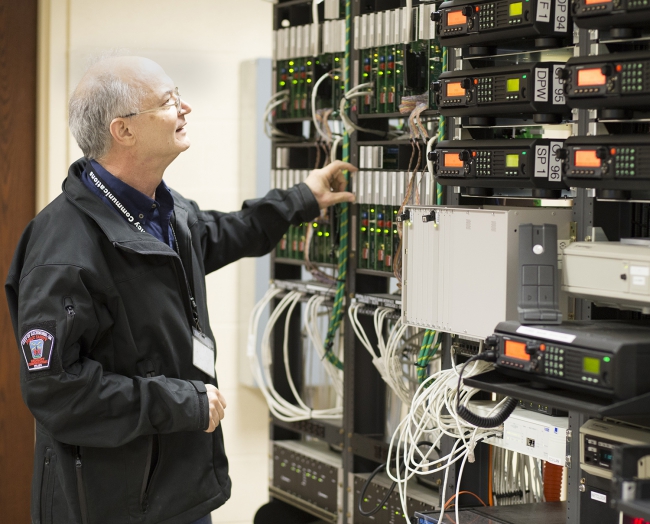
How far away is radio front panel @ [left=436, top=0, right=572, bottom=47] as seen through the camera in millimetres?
2281

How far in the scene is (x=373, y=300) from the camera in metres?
3.23

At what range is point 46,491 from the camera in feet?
8.21

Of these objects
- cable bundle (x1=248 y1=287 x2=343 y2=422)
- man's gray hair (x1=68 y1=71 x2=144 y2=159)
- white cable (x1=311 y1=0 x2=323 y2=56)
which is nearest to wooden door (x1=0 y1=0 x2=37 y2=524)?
cable bundle (x1=248 y1=287 x2=343 y2=422)

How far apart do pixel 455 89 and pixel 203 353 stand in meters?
1.01

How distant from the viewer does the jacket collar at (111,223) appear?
2.46 meters

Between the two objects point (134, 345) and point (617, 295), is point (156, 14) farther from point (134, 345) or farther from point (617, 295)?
point (617, 295)

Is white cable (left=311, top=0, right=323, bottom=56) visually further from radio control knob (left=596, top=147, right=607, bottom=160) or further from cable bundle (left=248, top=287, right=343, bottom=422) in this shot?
radio control knob (left=596, top=147, right=607, bottom=160)

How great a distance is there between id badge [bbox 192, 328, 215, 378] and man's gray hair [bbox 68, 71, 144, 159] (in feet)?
1.90

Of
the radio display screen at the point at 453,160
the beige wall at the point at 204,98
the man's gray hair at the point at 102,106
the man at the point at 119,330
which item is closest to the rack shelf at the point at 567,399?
the radio display screen at the point at 453,160

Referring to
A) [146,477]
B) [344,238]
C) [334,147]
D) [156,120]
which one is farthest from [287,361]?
[156,120]

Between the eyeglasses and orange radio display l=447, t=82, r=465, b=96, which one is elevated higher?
orange radio display l=447, t=82, r=465, b=96

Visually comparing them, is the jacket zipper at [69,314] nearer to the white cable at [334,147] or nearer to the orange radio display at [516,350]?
the orange radio display at [516,350]

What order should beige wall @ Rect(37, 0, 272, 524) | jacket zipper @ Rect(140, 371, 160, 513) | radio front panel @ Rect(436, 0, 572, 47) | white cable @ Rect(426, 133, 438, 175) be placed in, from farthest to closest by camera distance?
beige wall @ Rect(37, 0, 272, 524) < white cable @ Rect(426, 133, 438, 175) < jacket zipper @ Rect(140, 371, 160, 513) < radio front panel @ Rect(436, 0, 572, 47)

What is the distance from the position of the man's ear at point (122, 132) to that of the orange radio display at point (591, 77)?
121 cm
